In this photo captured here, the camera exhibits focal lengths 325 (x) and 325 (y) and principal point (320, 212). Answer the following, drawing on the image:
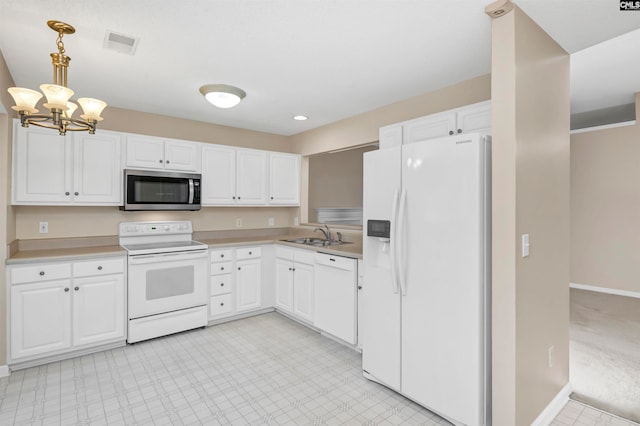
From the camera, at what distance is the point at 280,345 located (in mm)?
3234

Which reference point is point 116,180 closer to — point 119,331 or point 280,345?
point 119,331

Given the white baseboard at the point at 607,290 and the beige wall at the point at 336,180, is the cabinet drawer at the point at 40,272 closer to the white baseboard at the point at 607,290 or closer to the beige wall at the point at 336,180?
the beige wall at the point at 336,180

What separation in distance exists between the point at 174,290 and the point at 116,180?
4.20 ft

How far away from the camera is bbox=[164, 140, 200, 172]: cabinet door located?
3.65 meters

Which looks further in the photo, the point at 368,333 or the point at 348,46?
the point at 368,333

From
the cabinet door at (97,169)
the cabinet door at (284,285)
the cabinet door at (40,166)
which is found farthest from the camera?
the cabinet door at (284,285)

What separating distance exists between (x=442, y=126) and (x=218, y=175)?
266 cm

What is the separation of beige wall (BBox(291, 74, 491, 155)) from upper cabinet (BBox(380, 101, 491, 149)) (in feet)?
0.94

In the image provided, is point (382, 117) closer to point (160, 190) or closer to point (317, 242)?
point (317, 242)

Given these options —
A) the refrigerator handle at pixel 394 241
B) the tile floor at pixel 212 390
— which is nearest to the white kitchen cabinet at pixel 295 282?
the tile floor at pixel 212 390

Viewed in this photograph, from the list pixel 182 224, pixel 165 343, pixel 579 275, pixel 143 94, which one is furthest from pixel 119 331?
pixel 579 275

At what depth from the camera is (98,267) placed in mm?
3008

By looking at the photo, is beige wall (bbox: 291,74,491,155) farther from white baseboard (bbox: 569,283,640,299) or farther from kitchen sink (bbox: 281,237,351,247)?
white baseboard (bbox: 569,283,640,299)

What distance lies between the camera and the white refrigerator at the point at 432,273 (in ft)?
6.18
